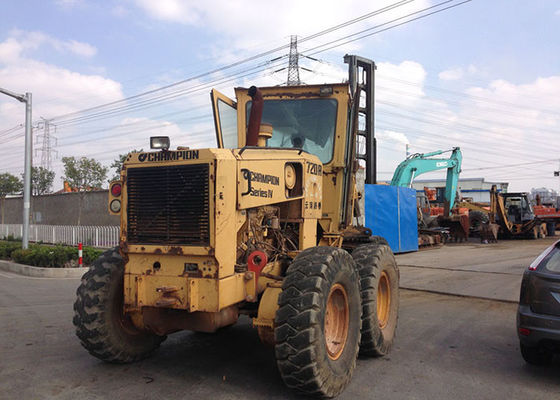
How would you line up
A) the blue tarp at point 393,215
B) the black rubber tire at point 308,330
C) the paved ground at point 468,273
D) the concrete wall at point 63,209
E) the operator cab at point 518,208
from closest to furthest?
the black rubber tire at point 308,330 < the paved ground at point 468,273 < the blue tarp at point 393,215 < the concrete wall at point 63,209 < the operator cab at point 518,208

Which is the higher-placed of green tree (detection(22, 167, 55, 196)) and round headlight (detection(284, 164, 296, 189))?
green tree (detection(22, 167, 55, 196))

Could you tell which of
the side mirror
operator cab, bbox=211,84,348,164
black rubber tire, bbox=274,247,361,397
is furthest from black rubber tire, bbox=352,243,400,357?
the side mirror

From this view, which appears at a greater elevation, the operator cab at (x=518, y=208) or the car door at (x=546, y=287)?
the operator cab at (x=518, y=208)

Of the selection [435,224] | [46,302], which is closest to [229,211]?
[46,302]

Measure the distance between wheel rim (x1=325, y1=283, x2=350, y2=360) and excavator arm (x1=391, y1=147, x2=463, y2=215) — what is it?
16642 millimetres

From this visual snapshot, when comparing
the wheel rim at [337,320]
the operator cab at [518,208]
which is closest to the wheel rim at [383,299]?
the wheel rim at [337,320]

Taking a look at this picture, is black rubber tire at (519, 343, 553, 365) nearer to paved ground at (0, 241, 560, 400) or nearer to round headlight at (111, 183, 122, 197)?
paved ground at (0, 241, 560, 400)

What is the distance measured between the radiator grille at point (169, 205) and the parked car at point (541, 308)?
3237mm

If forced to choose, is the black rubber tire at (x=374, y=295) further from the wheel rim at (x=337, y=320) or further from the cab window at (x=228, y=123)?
the cab window at (x=228, y=123)

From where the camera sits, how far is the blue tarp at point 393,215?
16.2m

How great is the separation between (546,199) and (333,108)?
48.4 meters

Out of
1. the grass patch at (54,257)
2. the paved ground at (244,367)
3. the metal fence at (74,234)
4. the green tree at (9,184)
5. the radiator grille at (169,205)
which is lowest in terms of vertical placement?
the paved ground at (244,367)

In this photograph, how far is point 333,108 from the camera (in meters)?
6.11

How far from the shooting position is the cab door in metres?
6.10
